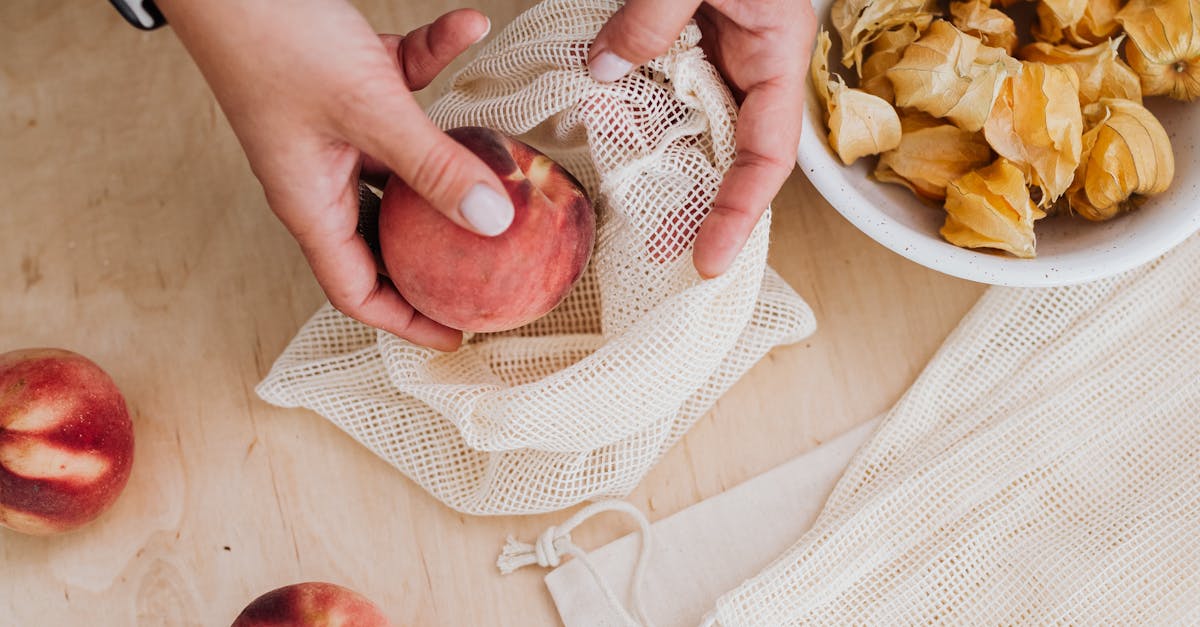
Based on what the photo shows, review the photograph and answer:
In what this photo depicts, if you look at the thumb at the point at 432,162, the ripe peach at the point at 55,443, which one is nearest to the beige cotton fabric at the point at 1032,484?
the thumb at the point at 432,162

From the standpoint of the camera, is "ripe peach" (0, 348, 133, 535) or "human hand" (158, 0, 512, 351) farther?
"ripe peach" (0, 348, 133, 535)

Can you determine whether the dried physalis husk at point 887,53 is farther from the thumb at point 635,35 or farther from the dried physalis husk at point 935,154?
the thumb at point 635,35

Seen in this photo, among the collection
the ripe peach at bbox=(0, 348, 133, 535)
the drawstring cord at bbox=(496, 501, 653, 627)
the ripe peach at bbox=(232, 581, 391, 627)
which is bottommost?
the drawstring cord at bbox=(496, 501, 653, 627)

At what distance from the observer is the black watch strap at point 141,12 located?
0.57m

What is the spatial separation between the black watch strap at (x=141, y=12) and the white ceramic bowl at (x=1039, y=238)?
41cm

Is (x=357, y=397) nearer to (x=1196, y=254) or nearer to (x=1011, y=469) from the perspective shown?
(x=1011, y=469)

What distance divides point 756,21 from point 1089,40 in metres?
0.27

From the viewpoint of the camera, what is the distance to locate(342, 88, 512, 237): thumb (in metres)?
0.51

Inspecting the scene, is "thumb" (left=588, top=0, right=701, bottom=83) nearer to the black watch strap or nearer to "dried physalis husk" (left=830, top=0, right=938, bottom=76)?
"dried physalis husk" (left=830, top=0, right=938, bottom=76)

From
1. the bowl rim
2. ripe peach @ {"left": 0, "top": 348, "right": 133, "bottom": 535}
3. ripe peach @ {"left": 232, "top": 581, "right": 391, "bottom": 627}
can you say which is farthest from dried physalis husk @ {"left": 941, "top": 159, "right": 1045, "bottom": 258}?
ripe peach @ {"left": 0, "top": 348, "right": 133, "bottom": 535}

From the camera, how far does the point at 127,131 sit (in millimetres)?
761

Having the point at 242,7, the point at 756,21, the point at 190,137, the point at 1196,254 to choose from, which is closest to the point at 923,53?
the point at 756,21

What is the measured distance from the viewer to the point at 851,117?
646 mm

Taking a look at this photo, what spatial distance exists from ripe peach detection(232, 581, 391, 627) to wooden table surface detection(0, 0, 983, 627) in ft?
0.20
